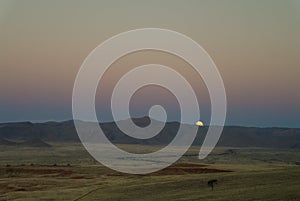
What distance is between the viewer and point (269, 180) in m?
51.4

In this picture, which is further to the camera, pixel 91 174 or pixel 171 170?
pixel 171 170

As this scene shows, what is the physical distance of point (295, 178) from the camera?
5119 cm

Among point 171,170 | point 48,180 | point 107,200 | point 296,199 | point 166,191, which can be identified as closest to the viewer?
point 296,199

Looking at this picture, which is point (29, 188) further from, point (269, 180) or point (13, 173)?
point (269, 180)

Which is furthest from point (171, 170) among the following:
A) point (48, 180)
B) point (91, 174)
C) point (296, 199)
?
point (296, 199)

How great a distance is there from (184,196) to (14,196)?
19353 millimetres

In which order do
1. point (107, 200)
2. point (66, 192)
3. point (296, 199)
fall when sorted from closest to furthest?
point (296, 199), point (107, 200), point (66, 192)

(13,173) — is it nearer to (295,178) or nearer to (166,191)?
(166,191)

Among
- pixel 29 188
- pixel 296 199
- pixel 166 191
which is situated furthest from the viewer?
pixel 29 188

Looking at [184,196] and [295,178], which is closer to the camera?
[184,196]

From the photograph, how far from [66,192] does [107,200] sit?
9.65 m

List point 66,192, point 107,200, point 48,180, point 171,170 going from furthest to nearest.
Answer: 1. point 171,170
2. point 48,180
3. point 66,192
4. point 107,200

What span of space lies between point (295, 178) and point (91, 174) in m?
37.6

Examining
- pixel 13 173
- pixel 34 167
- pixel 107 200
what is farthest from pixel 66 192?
pixel 34 167
